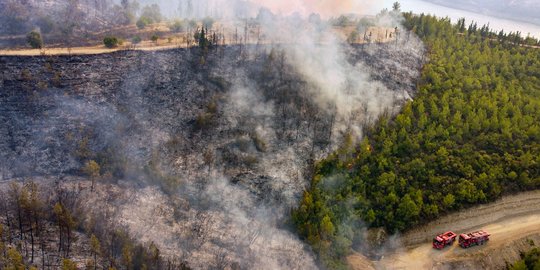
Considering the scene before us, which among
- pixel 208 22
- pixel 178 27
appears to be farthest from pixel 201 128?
pixel 208 22

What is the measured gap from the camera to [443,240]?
43.5m

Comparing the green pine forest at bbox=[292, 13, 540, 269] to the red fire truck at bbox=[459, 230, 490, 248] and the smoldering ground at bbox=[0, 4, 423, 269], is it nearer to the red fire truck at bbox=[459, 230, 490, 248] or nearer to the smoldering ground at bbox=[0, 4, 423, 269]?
the smoldering ground at bbox=[0, 4, 423, 269]

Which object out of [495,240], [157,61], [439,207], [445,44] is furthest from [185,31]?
[495,240]

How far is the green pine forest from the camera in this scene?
44844 mm

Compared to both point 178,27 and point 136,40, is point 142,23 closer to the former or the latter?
point 178,27

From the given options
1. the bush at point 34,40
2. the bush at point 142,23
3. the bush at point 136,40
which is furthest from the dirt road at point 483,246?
the bush at point 142,23

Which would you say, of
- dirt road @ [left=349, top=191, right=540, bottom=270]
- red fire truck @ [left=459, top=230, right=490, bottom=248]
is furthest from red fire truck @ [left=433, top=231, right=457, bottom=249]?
red fire truck @ [left=459, top=230, right=490, bottom=248]

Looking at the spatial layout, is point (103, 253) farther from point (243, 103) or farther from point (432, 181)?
point (432, 181)

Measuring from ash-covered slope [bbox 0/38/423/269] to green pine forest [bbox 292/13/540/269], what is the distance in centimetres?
265

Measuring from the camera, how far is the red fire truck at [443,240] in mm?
43531

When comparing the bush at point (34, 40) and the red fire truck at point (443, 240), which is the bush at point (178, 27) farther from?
the red fire truck at point (443, 240)

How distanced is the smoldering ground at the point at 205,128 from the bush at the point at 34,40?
450 cm

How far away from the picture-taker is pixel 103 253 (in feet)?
126

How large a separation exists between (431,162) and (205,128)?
25.6 metres
